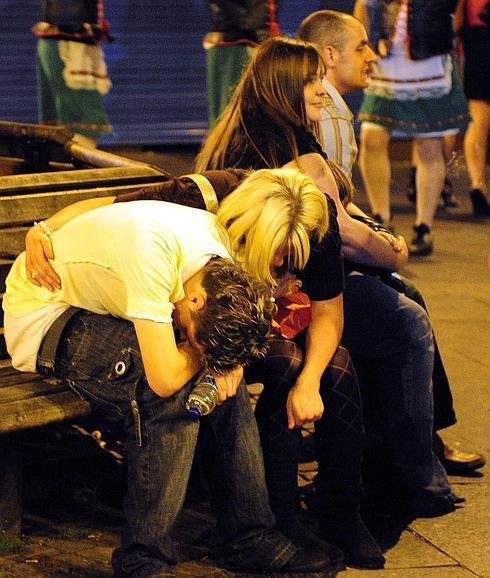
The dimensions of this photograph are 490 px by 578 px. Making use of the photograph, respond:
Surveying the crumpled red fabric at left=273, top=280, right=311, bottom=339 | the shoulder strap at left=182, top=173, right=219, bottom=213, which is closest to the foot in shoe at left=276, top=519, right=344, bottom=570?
the crumpled red fabric at left=273, top=280, right=311, bottom=339

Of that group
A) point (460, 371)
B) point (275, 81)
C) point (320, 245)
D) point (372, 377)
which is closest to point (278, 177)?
point (320, 245)

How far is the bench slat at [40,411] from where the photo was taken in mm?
3779

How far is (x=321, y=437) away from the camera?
13.1 feet

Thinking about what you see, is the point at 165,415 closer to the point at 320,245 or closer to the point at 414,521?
the point at 320,245

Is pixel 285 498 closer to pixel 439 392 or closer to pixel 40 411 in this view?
pixel 40 411

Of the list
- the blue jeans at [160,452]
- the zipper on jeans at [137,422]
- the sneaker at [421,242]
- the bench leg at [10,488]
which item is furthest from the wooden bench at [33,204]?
the sneaker at [421,242]

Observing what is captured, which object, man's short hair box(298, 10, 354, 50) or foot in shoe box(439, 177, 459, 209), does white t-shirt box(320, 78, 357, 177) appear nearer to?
man's short hair box(298, 10, 354, 50)

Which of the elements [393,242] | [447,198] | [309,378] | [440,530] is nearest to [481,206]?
[447,198]

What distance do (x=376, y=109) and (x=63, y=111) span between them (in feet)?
6.09

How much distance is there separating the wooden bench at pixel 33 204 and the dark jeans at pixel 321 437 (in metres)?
0.52

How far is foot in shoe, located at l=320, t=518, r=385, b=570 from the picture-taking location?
3912mm

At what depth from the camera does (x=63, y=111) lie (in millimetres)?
→ 8375

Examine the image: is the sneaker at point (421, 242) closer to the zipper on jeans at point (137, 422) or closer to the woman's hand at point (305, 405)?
the woman's hand at point (305, 405)

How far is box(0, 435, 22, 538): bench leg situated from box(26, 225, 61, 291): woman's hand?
467 mm
